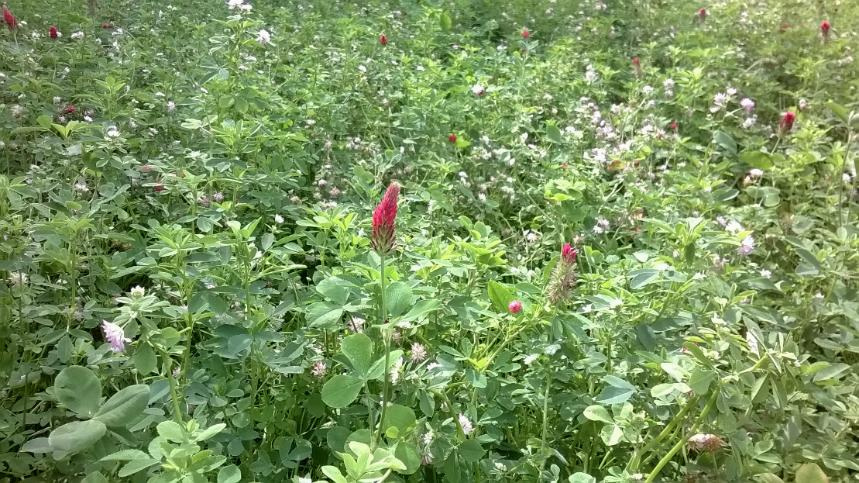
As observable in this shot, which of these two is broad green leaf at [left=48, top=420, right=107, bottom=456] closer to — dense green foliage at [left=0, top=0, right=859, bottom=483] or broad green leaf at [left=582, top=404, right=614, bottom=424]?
dense green foliage at [left=0, top=0, right=859, bottom=483]

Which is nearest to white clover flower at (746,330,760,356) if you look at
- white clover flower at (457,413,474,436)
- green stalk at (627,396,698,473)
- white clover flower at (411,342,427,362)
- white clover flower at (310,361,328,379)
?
green stalk at (627,396,698,473)

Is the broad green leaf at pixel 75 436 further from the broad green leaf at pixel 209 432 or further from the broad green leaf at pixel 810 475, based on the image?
the broad green leaf at pixel 810 475

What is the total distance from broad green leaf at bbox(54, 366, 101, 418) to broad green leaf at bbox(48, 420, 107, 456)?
0.04 metres

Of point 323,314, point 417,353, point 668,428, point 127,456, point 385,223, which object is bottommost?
point 668,428

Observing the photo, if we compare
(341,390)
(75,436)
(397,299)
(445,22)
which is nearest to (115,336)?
(75,436)

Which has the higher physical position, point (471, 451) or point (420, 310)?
point (420, 310)

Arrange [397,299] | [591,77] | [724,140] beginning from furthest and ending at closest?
[591,77] → [724,140] → [397,299]

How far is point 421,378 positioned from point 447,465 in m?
0.20

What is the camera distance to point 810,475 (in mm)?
1653

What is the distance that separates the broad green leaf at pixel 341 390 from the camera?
125cm

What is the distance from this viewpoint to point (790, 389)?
1699mm

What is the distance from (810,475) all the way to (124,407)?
166cm

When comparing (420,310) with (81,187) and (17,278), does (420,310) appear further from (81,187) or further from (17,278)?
(81,187)

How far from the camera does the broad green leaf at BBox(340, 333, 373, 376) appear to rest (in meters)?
1.25
